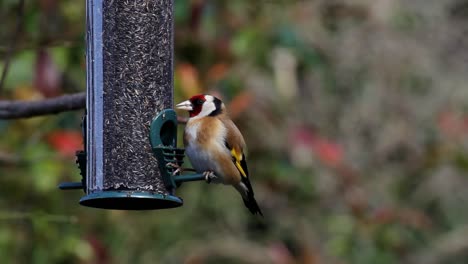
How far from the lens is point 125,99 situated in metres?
6.48

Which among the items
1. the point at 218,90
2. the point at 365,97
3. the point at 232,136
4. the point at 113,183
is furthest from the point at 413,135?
the point at 113,183

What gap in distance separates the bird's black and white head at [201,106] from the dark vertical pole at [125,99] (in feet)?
1.42

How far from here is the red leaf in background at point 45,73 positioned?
8445 millimetres

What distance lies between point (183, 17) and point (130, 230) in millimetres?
2173

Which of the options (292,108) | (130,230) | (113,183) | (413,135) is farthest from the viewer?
(413,135)

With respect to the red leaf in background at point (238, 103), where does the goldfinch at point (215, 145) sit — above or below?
above

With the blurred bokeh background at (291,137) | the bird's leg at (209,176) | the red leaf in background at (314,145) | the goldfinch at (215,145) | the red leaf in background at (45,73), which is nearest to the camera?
the bird's leg at (209,176)

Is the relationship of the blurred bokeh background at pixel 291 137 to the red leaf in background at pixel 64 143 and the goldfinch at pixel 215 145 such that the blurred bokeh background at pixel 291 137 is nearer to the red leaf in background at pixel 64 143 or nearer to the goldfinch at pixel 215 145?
the red leaf in background at pixel 64 143

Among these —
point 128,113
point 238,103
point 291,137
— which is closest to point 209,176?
point 128,113

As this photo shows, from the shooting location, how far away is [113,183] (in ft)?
20.7

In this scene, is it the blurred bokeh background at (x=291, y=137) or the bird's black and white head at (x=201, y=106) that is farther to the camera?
the blurred bokeh background at (x=291, y=137)

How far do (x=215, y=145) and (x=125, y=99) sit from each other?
0.67 metres

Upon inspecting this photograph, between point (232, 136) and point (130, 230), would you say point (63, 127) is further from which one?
point (232, 136)

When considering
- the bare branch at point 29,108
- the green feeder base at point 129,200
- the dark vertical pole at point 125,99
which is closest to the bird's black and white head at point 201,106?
the dark vertical pole at point 125,99
